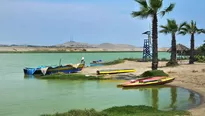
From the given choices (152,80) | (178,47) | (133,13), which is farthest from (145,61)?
(152,80)

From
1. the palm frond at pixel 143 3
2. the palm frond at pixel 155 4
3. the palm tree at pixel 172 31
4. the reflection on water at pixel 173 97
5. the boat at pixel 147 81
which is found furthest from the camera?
the palm tree at pixel 172 31

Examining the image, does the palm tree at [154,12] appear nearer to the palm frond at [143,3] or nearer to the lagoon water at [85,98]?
the palm frond at [143,3]

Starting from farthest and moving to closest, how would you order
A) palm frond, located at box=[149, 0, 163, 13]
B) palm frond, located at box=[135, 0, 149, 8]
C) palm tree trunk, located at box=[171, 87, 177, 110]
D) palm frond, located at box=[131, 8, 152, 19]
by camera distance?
palm frond, located at box=[131, 8, 152, 19]
palm frond, located at box=[135, 0, 149, 8]
palm frond, located at box=[149, 0, 163, 13]
palm tree trunk, located at box=[171, 87, 177, 110]

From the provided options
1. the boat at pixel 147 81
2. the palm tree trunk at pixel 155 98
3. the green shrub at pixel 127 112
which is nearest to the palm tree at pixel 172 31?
the boat at pixel 147 81

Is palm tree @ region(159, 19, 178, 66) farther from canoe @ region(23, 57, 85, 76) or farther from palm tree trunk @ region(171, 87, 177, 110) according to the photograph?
palm tree trunk @ region(171, 87, 177, 110)

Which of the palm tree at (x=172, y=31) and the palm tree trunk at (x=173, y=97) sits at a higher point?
the palm tree at (x=172, y=31)

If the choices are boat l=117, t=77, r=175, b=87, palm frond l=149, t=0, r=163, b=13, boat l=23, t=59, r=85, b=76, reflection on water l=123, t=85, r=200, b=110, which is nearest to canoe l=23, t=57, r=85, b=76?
boat l=23, t=59, r=85, b=76

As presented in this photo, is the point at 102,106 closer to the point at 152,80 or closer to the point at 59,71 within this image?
the point at 152,80

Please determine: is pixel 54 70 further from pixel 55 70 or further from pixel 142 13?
pixel 142 13

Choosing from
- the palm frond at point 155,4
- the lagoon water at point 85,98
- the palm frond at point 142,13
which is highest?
the palm frond at point 155,4

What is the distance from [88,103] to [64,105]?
1.53 m

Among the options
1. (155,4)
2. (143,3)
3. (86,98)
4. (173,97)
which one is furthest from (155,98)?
(143,3)

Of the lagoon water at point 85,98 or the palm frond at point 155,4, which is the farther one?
the palm frond at point 155,4

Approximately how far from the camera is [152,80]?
96.9ft
